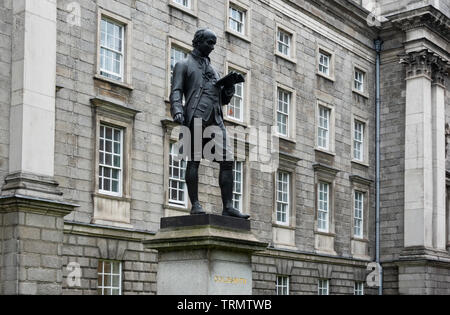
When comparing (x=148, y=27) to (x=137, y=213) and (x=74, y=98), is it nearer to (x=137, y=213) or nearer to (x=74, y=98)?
→ (x=74, y=98)

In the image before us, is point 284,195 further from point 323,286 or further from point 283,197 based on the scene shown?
point 323,286

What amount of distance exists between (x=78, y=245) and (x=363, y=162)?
18.7 metres

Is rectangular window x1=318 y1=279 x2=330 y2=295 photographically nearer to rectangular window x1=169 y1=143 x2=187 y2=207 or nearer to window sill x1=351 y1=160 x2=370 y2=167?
window sill x1=351 y1=160 x2=370 y2=167

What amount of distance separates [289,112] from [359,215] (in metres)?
7.17

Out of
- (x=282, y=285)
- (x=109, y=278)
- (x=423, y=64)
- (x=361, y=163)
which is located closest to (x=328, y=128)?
(x=361, y=163)

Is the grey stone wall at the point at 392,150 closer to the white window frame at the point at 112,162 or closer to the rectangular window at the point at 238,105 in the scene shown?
the rectangular window at the point at 238,105

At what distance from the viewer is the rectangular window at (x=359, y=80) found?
127 ft

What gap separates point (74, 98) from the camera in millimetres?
23500

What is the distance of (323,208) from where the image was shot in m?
35.0

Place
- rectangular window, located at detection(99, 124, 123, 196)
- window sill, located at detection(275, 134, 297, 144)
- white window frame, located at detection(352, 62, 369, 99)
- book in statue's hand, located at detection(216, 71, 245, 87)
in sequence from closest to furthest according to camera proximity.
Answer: book in statue's hand, located at detection(216, 71, 245, 87) → rectangular window, located at detection(99, 124, 123, 196) → window sill, located at detection(275, 134, 297, 144) → white window frame, located at detection(352, 62, 369, 99)

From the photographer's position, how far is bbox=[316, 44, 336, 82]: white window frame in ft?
116

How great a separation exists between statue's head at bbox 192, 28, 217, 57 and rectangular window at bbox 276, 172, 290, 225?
1823 centimetres

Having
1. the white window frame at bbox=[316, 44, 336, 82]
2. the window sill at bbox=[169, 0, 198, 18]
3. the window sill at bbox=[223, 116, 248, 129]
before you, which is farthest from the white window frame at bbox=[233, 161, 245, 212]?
the white window frame at bbox=[316, 44, 336, 82]

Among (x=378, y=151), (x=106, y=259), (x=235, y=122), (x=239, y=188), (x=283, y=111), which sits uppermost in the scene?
(x=283, y=111)
